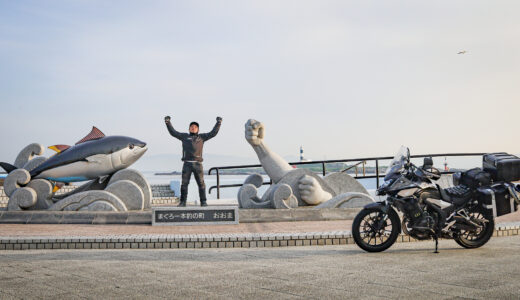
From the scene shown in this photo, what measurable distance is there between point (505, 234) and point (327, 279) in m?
4.97

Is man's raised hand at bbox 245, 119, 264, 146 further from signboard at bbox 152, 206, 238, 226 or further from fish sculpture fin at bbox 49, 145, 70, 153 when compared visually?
fish sculpture fin at bbox 49, 145, 70, 153

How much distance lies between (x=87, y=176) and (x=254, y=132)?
3916 millimetres

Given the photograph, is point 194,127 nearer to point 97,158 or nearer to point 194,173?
point 194,173

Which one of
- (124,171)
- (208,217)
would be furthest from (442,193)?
(124,171)

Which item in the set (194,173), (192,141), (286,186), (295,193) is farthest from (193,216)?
(295,193)

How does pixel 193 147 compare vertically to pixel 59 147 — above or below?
below

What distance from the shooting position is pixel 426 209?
7410 millimetres

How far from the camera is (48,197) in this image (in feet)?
41.1

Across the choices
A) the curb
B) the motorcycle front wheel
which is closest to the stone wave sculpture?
the curb

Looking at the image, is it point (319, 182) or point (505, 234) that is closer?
point (505, 234)

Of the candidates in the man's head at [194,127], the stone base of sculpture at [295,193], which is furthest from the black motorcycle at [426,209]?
the man's head at [194,127]

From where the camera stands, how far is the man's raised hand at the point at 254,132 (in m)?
12.8

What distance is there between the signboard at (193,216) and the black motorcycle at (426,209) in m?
3.78

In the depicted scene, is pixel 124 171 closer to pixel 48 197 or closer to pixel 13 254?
pixel 48 197
